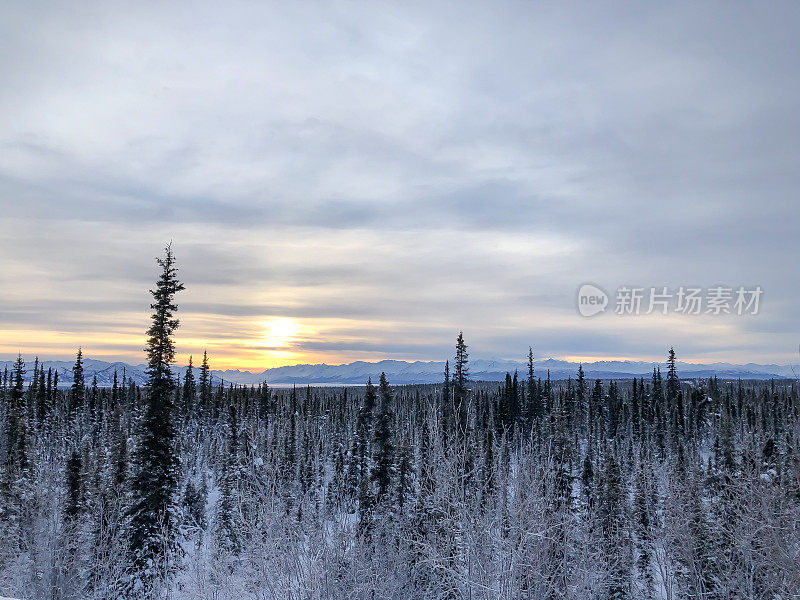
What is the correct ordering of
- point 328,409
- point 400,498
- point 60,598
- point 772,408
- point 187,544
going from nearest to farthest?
point 60,598, point 400,498, point 187,544, point 772,408, point 328,409

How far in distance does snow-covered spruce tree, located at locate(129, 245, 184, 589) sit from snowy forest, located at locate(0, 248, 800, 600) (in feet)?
0.38

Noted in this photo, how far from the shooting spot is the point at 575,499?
49.7 meters

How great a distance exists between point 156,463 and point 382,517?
17.4m

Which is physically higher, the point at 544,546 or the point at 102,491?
the point at 544,546

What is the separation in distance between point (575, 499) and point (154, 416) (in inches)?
1396

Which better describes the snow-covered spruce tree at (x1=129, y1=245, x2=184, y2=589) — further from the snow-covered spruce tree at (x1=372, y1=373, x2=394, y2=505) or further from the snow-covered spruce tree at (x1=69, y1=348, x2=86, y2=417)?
the snow-covered spruce tree at (x1=69, y1=348, x2=86, y2=417)

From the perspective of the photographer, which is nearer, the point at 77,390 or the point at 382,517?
the point at 382,517

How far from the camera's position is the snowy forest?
19203mm

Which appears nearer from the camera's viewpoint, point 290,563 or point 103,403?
point 290,563

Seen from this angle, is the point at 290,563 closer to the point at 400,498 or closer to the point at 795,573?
the point at 795,573

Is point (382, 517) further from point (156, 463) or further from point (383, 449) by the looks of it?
point (156, 463)

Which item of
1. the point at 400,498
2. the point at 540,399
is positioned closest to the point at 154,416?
the point at 400,498

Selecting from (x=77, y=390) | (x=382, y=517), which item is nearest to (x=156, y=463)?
(x=382, y=517)

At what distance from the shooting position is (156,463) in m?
35.0
